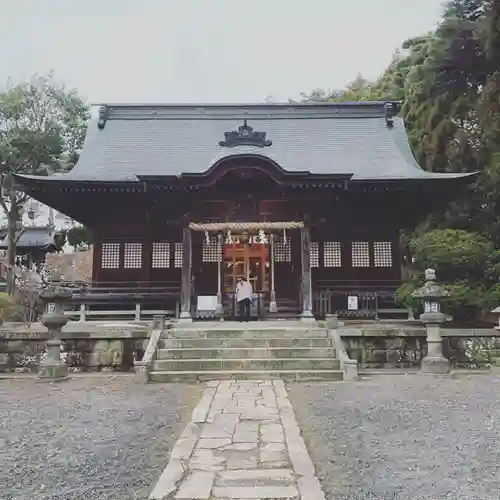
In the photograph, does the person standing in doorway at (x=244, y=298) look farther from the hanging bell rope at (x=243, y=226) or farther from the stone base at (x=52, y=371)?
the stone base at (x=52, y=371)

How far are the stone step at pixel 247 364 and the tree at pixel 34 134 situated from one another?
16599mm

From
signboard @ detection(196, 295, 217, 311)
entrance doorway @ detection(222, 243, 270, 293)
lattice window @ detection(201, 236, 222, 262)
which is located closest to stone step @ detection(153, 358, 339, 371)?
signboard @ detection(196, 295, 217, 311)

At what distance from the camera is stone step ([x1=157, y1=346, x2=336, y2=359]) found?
32.9 ft

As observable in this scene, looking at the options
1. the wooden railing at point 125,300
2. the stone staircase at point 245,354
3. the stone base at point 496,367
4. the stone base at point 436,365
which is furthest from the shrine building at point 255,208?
the stone base at point 496,367

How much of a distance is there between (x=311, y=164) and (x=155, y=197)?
5965 millimetres

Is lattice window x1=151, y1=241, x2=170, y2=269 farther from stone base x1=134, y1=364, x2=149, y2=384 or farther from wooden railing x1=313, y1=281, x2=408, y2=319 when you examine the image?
stone base x1=134, y1=364, x2=149, y2=384

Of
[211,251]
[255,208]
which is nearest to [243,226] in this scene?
[255,208]

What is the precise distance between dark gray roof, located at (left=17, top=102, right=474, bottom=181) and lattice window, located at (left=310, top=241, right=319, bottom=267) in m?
2.50

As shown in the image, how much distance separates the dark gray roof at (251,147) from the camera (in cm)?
1712

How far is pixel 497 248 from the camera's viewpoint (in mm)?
13172

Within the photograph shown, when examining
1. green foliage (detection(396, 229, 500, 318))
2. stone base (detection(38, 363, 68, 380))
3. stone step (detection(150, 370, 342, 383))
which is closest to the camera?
stone step (detection(150, 370, 342, 383))

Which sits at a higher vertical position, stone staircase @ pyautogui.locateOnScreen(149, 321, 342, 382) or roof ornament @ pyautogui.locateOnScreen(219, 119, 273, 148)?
roof ornament @ pyautogui.locateOnScreen(219, 119, 273, 148)

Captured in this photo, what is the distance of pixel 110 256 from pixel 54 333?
665 cm

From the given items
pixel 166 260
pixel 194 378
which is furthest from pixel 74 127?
pixel 194 378
